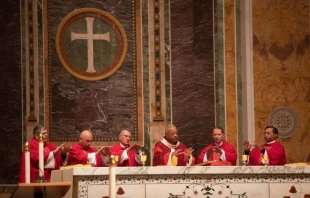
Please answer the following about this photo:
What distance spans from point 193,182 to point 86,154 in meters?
2.64

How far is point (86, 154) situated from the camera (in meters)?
13.8

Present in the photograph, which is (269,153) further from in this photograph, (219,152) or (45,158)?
(45,158)

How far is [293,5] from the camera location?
54.5 feet

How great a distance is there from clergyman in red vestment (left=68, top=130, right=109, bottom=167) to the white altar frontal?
47.7 inches

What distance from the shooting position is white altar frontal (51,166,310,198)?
1142 centimetres

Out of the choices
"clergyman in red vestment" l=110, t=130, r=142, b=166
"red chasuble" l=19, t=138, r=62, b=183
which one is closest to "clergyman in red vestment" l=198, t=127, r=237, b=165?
"clergyman in red vestment" l=110, t=130, r=142, b=166

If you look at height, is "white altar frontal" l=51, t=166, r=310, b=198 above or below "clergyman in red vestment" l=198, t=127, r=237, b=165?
below

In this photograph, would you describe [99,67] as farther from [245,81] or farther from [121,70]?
[245,81]

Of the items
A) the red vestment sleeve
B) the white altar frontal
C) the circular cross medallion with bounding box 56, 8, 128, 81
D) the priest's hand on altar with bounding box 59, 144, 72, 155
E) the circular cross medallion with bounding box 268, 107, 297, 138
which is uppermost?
the circular cross medallion with bounding box 56, 8, 128, 81

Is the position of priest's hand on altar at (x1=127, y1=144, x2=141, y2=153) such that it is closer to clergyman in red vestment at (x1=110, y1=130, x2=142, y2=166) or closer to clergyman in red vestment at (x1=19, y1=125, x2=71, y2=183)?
clergyman in red vestment at (x1=110, y1=130, x2=142, y2=166)

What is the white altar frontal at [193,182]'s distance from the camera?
11.4 m

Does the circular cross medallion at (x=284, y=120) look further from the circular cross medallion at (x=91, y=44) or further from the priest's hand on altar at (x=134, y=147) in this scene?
the priest's hand on altar at (x=134, y=147)

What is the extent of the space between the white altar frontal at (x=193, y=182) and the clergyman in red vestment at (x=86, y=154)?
1.21 m

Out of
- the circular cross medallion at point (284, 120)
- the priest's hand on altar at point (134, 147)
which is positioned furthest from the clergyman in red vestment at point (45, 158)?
the circular cross medallion at point (284, 120)
